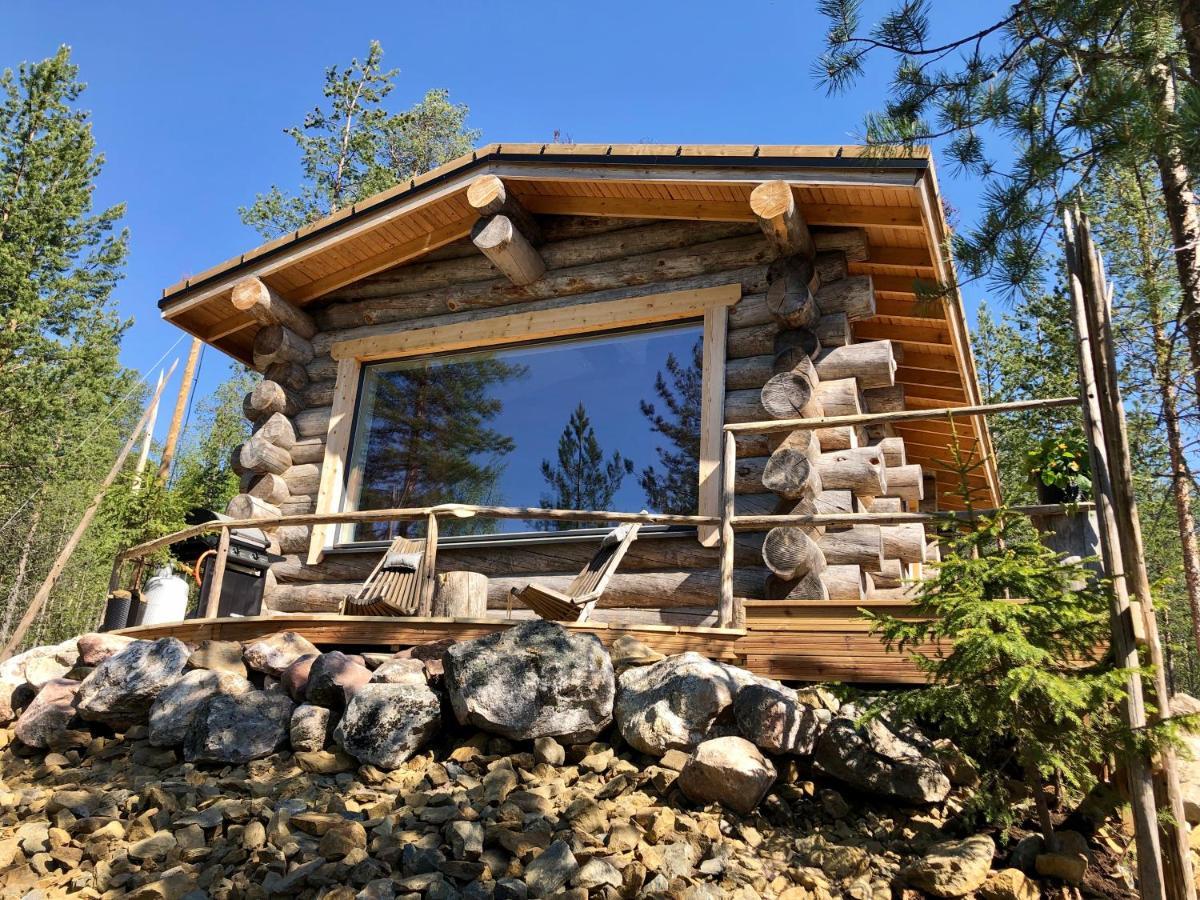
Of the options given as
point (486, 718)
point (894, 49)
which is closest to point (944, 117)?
point (894, 49)

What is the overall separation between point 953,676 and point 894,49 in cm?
276

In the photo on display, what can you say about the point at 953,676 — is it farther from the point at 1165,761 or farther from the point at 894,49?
the point at 894,49

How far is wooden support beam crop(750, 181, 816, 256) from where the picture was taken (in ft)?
20.0

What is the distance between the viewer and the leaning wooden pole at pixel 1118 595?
3.01 metres

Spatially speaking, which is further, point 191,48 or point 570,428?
point 191,48

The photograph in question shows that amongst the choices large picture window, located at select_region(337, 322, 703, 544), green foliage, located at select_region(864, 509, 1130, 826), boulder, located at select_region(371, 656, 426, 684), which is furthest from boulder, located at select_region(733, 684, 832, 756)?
large picture window, located at select_region(337, 322, 703, 544)

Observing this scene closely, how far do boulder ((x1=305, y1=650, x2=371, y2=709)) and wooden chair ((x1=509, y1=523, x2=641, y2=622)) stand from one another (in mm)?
1153

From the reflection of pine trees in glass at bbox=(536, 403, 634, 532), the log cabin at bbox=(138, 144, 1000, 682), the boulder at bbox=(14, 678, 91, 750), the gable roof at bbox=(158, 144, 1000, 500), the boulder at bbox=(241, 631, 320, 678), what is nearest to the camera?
the boulder at bbox=(14, 678, 91, 750)

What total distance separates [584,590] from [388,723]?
1719 mm

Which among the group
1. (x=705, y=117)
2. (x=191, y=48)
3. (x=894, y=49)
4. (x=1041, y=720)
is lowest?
(x=1041, y=720)

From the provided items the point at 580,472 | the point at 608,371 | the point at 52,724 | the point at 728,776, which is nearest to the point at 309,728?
the point at 52,724

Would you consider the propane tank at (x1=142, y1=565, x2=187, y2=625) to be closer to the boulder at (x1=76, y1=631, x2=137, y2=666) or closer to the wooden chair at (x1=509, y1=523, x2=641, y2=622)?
the boulder at (x1=76, y1=631, x2=137, y2=666)

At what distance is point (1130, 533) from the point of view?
3.32 m

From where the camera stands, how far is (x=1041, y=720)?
135 inches
